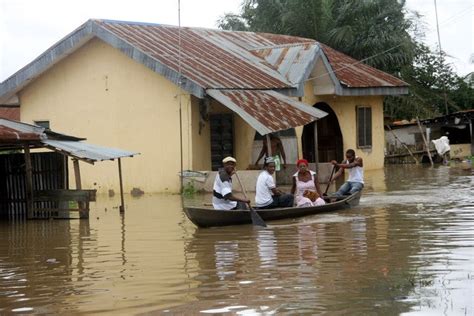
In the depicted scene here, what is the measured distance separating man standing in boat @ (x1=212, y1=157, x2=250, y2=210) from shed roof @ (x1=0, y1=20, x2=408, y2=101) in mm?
6683

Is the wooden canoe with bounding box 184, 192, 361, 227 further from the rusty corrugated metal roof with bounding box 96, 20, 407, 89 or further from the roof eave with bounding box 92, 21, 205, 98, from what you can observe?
the rusty corrugated metal roof with bounding box 96, 20, 407, 89

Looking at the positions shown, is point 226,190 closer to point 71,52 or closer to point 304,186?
point 304,186

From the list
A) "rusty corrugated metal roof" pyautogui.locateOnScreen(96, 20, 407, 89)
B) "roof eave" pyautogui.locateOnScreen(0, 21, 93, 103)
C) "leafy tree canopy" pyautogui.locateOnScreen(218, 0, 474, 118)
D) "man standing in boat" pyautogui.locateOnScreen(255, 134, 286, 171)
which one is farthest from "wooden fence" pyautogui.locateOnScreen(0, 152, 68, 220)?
"leafy tree canopy" pyautogui.locateOnScreen(218, 0, 474, 118)

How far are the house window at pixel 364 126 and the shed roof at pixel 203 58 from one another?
47.2 inches

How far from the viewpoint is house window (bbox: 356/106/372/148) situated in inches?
1107

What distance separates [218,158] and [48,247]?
36.7 feet

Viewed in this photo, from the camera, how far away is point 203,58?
22766mm

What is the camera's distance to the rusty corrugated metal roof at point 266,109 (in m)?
18.8

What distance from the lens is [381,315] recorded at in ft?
22.1

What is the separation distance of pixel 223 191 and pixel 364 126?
51.8 feet

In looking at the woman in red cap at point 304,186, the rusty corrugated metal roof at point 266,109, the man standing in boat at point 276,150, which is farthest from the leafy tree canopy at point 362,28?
the woman in red cap at point 304,186

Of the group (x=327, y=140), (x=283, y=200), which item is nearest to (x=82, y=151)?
(x=283, y=200)

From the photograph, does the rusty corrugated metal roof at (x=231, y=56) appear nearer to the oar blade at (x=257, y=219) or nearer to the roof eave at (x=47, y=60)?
the roof eave at (x=47, y=60)

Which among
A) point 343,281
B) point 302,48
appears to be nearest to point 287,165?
point 302,48
